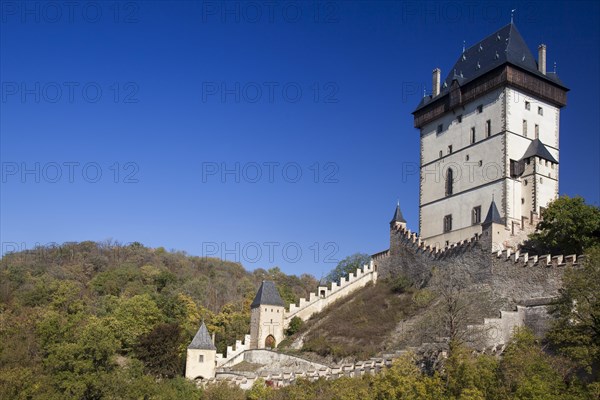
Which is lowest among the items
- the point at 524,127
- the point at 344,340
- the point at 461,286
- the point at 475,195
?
the point at 344,340

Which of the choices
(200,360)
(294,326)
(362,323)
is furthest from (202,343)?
(362,323)

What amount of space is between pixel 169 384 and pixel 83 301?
2862 centimetres

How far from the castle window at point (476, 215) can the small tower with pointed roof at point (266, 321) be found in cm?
1408

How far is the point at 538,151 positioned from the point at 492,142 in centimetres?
297

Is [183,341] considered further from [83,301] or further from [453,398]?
[453,398]

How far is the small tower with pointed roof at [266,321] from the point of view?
48250 millimetres

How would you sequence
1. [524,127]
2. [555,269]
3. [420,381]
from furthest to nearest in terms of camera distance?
→ [524,127] → [555,269] → [420,381]

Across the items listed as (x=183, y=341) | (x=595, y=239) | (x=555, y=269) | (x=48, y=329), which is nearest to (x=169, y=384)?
(x=183, y=341)

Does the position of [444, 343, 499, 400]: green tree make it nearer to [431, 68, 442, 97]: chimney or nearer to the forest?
the forest

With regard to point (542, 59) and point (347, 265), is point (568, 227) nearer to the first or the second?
point (542, 59)

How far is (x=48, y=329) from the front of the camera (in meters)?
50.0

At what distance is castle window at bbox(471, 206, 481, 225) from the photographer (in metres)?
46.1

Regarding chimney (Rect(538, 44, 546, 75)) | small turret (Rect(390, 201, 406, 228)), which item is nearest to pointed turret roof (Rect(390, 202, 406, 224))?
small turret (Rect(390, 201, 406, 228))

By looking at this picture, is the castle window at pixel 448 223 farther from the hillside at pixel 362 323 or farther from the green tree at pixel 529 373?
the green tree at pixel 529 373
